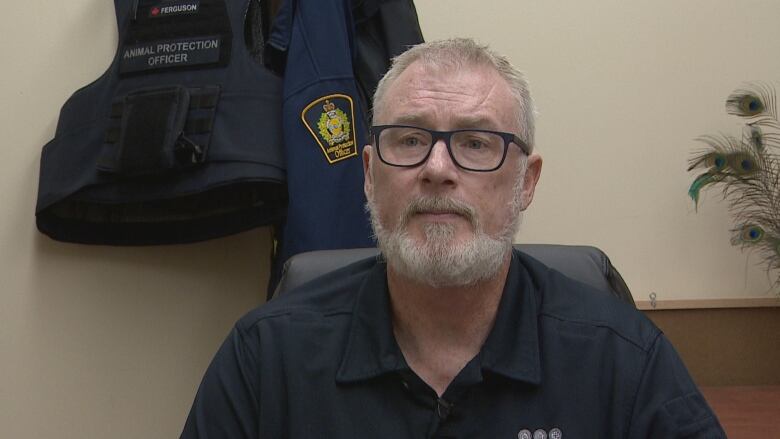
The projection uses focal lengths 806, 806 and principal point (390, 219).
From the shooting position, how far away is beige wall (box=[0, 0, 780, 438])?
6.89 feet

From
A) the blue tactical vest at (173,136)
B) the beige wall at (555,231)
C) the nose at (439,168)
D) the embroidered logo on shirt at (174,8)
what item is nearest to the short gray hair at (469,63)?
the nose at (439,168)

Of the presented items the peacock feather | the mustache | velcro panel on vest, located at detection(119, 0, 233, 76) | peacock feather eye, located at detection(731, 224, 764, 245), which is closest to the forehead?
the mustache

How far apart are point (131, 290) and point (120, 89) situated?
0.55 meters

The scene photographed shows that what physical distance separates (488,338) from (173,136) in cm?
89

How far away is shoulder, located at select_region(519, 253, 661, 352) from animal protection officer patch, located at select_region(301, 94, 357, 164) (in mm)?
615

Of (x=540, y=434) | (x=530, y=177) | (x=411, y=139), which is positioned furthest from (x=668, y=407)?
(x=411, y=139)

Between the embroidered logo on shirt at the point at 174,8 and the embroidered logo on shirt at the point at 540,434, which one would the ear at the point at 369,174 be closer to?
the embroidered logo on shirt at the point at 540,434

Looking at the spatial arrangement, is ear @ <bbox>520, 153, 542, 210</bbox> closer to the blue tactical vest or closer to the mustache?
the mustache

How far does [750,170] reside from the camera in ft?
6.60

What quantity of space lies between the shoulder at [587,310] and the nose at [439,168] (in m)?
0.23

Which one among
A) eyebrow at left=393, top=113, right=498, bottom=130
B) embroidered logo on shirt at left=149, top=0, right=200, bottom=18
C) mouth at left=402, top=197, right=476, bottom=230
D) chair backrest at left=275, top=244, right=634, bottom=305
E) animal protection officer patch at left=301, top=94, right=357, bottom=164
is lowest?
chair backrest at left=275, top=244, right=634, bottom=305

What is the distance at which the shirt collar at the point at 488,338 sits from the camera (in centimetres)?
114

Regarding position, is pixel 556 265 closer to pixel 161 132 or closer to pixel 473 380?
pixel 473 380

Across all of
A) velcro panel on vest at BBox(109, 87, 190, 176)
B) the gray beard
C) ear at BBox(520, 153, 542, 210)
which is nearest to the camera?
the gray beard
